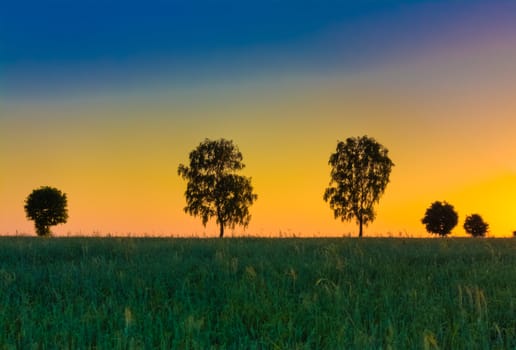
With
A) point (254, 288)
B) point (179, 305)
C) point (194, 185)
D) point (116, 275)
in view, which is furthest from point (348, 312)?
point (194, 185)

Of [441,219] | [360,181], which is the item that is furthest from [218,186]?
[441,219]

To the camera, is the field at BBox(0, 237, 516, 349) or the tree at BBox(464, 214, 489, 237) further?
the tree at BBox(464, 214, 489, 237)

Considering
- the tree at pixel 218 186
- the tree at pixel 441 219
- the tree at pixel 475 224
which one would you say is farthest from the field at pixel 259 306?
the tree at pixel 475 224

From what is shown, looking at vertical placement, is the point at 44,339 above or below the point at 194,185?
below

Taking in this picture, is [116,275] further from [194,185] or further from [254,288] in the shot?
[194,185]

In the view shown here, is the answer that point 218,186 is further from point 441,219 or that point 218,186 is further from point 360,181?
point 441,219

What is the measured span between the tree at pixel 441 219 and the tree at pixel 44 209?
2401 inches

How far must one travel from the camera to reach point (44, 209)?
72250 millimetres

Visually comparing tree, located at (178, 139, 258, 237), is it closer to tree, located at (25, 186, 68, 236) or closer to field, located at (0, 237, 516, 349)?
tree, located at (25, 186, 68, 236)

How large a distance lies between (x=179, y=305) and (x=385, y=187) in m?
63.8

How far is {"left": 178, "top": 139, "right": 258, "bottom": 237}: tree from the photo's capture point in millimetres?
65500

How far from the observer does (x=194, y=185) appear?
219 ft

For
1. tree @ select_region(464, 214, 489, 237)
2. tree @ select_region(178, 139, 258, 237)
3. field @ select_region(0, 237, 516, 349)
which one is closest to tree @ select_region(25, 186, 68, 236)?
tree @ select_region(178, 139, 258, 237)

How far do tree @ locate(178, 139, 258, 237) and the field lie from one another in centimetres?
5450
